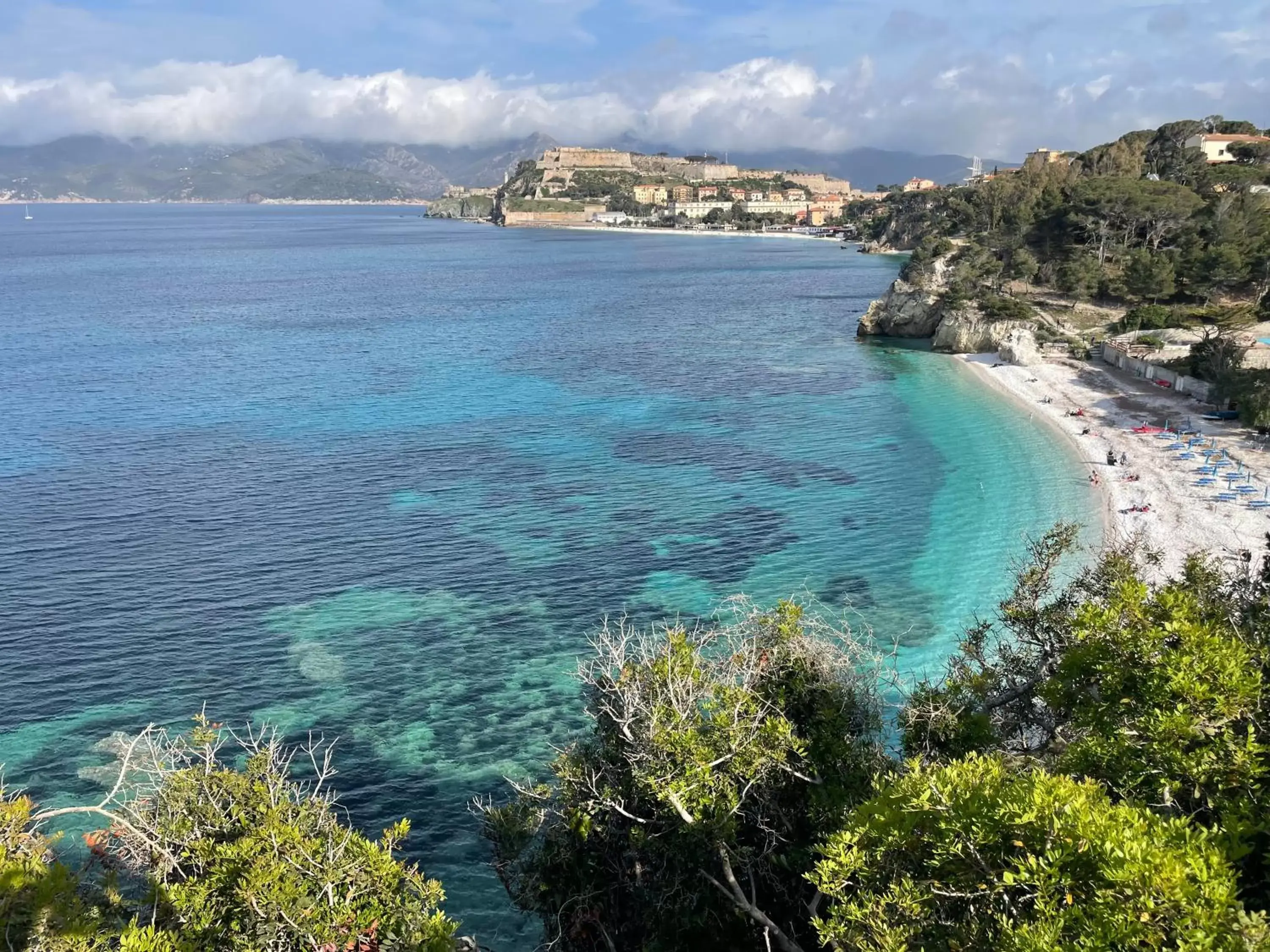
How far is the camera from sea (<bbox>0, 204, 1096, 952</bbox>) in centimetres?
2473

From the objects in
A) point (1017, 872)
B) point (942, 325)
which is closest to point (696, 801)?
point (1017, 872)

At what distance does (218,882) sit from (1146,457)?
47220 millimetres

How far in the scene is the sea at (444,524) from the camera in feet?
81.1

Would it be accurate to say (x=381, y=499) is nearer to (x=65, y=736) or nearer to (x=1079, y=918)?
(x=65, y=736)

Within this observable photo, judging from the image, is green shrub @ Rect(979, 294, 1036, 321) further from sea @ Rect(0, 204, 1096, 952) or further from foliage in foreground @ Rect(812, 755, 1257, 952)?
foliage in foreground @ Rect(812, 755, 1257, 952)

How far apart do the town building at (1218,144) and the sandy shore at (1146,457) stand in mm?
80004

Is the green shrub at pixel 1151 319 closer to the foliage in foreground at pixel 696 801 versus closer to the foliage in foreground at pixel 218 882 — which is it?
the foliage in foreground at pixel 696 801

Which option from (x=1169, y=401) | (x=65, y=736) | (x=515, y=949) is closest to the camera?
(x=515, y=949)

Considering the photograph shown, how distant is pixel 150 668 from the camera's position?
27.0 metres

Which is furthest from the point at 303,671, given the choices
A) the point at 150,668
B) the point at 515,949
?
the point at 515,949

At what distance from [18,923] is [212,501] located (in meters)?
34.3

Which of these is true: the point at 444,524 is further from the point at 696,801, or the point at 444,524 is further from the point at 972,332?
the point at 972,332

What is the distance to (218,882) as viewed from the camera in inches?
421

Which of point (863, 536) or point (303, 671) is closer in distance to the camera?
point (303, 671)
